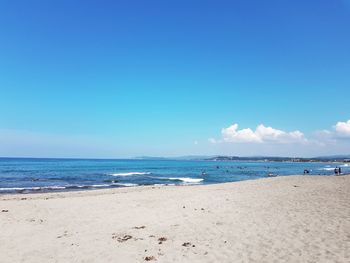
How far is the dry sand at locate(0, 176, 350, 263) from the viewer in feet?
30.3

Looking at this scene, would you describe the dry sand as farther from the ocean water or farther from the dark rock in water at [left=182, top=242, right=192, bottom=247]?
the ocean water

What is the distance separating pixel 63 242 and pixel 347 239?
30.5 ft

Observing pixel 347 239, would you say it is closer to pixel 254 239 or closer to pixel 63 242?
pixel 254 239

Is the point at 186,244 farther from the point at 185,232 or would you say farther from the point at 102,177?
the point at 102,177

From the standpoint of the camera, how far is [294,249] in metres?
9.33

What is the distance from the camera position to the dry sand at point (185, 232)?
9.25 meters

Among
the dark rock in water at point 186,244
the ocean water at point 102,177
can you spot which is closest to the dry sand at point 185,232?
the dark rock in water at point 186,244

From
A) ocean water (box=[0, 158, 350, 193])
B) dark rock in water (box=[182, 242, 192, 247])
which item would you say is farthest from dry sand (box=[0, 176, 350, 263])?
ocean water (box=[0, 158, 350, 193])

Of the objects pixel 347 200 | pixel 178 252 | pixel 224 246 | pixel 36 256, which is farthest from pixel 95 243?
pixel 347 200

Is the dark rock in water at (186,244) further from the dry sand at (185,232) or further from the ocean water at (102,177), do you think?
the ocean water at (102,177)

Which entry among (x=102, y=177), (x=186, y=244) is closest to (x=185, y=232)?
(x=186, y=244)

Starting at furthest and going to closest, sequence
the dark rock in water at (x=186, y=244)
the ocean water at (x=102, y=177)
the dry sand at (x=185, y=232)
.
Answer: the ocean water at (x=102, y=177)
the dark rock in water at (x=186, y=244)
the dry sand at (x=185, y=232)

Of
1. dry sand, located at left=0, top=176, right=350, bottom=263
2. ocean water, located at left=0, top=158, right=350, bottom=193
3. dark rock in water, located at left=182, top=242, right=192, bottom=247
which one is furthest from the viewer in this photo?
ocean water, located at left=0, top=158, right=350, bottom=193

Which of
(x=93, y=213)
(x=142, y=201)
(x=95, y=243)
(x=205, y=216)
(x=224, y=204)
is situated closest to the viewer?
(x=95, y=243)
